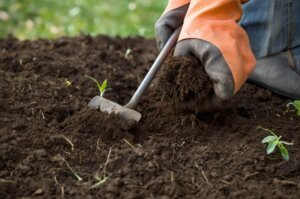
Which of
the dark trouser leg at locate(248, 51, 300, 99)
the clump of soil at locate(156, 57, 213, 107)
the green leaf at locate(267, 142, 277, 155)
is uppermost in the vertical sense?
the clump of soil at locate(156, 57, 213, 107)

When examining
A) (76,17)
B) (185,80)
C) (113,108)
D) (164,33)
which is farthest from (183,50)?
(76,17)

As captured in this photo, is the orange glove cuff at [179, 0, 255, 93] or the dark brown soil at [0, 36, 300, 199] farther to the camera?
the orange glove cuff at [179, 0, 255, 93]

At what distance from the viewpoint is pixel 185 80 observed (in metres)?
2.35

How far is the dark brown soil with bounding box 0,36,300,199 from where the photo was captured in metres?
1.96

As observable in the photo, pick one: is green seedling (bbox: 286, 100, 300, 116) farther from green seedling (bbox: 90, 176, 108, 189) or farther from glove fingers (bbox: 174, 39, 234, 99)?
green seedling (bbox: 90, 176, 108, 189)

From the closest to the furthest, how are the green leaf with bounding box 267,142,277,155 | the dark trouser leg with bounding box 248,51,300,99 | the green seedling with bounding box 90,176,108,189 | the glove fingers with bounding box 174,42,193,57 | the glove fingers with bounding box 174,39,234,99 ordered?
the green seedling with bounding box 90,176,108,189
the green leaf with bounding box 267,142,277,155
the glove fingers with bounding box 174,39,234,99
the glove fingers with bounding box 174,42,193,57
the dark trouser leg with bounding box 248,51,300,99

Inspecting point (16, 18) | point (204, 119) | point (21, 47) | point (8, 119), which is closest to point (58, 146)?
point (8, 119)

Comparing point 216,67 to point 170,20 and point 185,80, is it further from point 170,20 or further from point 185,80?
point 170,20

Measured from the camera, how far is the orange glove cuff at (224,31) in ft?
7.55

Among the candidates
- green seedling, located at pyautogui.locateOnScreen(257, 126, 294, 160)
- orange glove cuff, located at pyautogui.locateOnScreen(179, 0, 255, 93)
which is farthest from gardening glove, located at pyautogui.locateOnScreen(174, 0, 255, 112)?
green seedling, located at pyautogui.locateOnScreen(257, 126, 294, 160)

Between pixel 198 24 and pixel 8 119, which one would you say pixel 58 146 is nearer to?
pixel 8 119

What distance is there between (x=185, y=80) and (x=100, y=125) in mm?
453

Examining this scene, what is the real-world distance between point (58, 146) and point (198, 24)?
880 mm

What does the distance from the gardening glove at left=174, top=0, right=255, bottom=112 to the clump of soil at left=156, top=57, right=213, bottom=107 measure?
4 cm
